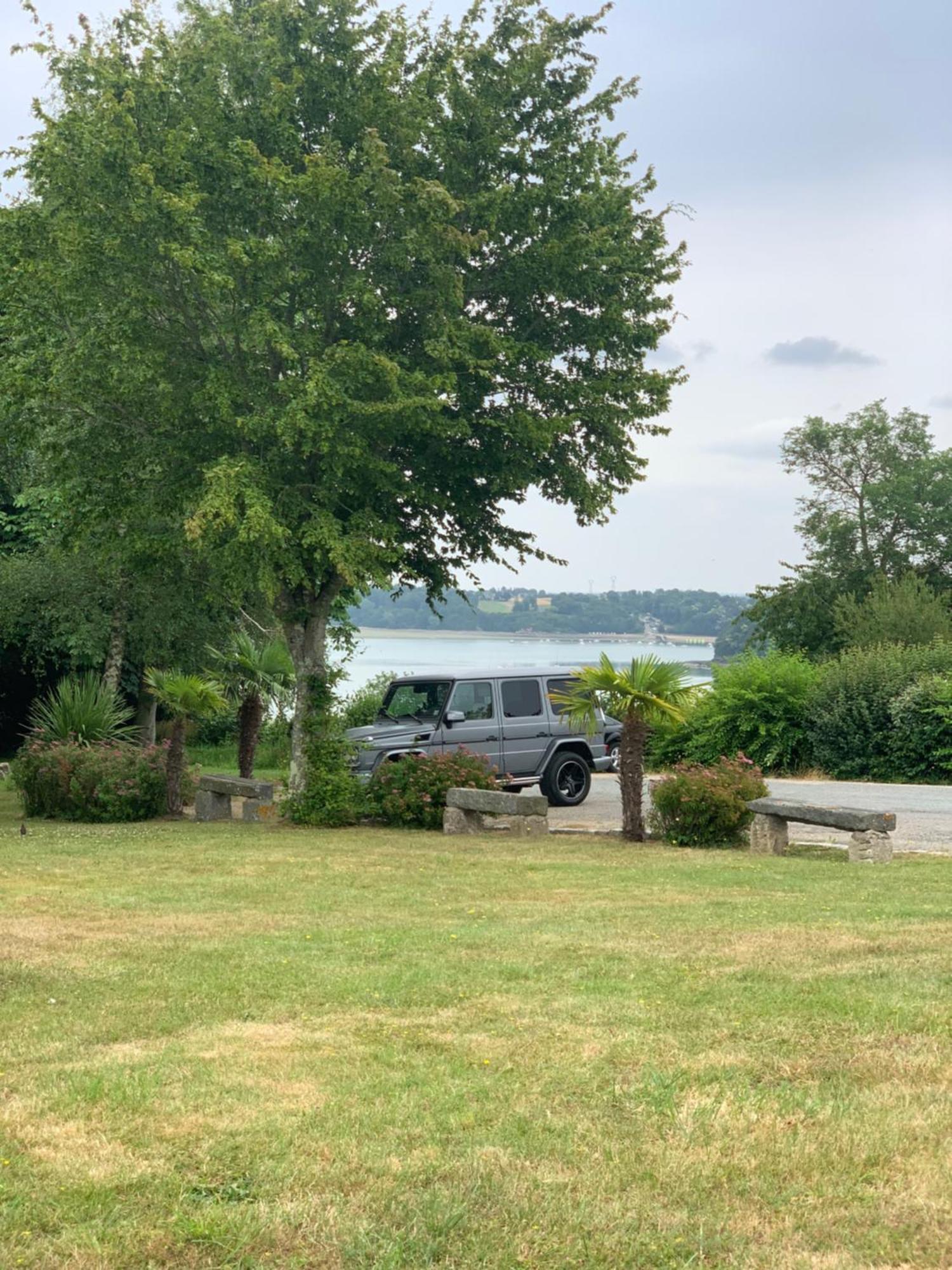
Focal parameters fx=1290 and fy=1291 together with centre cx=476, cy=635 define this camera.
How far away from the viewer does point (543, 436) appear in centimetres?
1747

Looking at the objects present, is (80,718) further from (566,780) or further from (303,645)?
(566,780)

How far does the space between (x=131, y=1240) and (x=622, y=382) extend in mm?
16320

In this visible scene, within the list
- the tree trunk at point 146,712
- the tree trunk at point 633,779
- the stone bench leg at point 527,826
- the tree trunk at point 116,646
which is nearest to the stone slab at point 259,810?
the stone bench leg at point 527,826

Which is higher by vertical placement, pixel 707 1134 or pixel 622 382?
pixel 622 382

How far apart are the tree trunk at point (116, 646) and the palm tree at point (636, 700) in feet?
49.0

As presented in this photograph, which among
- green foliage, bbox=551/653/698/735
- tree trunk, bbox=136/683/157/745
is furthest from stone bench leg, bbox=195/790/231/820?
tree trunk, bbox=136/683/157/745

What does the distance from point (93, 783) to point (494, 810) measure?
629cm

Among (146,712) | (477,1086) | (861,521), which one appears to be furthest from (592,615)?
(477,1086)

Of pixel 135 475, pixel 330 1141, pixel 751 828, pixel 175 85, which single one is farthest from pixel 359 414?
pixel 330 1141

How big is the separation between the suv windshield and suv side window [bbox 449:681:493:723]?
0.57 feet

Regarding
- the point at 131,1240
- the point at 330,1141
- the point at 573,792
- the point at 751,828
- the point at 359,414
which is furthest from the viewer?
the point at 573,792

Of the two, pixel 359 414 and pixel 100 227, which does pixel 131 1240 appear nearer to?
pixel 359 414

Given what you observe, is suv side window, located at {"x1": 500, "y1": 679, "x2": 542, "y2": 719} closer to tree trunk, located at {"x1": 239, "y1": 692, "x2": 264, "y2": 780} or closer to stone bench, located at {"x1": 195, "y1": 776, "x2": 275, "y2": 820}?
stone bench, located at {"x1": 195, "y1": 776, "x2": 275, "y2": 820}

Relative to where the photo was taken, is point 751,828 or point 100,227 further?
point 100,227
